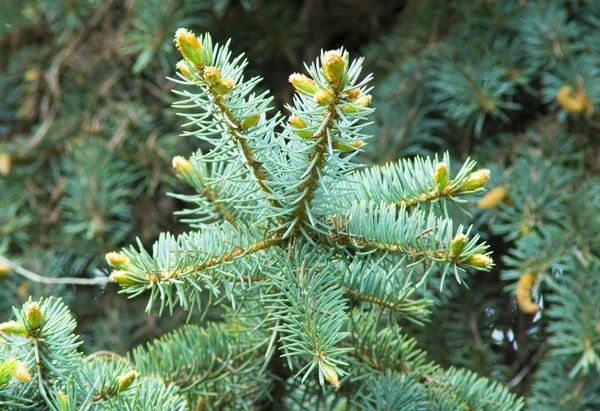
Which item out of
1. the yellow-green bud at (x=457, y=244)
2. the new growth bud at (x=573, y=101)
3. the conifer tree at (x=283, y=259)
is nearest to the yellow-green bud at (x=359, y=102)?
the conifer tree at (x=283, y=259)

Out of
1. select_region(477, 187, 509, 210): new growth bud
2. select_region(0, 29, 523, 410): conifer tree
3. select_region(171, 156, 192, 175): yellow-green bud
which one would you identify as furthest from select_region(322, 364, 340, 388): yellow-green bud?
select_region(477, 187, 509, 210): new growth bud

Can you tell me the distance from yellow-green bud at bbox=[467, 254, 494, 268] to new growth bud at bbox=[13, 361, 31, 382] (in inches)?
11.7

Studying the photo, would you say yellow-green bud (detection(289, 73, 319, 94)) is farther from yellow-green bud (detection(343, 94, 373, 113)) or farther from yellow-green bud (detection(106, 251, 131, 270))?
yellow-green bud (detection(106, 251, 131, 270))

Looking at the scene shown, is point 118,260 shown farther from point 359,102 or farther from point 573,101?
point 573,101

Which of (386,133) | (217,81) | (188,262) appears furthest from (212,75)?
(386,133)

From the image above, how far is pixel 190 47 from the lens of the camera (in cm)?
35

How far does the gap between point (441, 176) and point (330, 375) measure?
0.16m

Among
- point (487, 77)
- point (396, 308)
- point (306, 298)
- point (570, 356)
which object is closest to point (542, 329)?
point (570, 356)

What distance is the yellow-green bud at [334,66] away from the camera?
0.34 metres

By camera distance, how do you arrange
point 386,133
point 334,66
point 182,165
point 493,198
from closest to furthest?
point 334,66
point 182,165
point 493,198
point 386,133

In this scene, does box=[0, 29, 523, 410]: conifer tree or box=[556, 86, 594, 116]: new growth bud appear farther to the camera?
box=[556, 86, 594, 116]: new growth bud

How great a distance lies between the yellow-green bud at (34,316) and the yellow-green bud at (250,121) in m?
0.18

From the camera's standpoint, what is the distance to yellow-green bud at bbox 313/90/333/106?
35 centimetres

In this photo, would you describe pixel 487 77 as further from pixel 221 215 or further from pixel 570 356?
pixel 221 215
